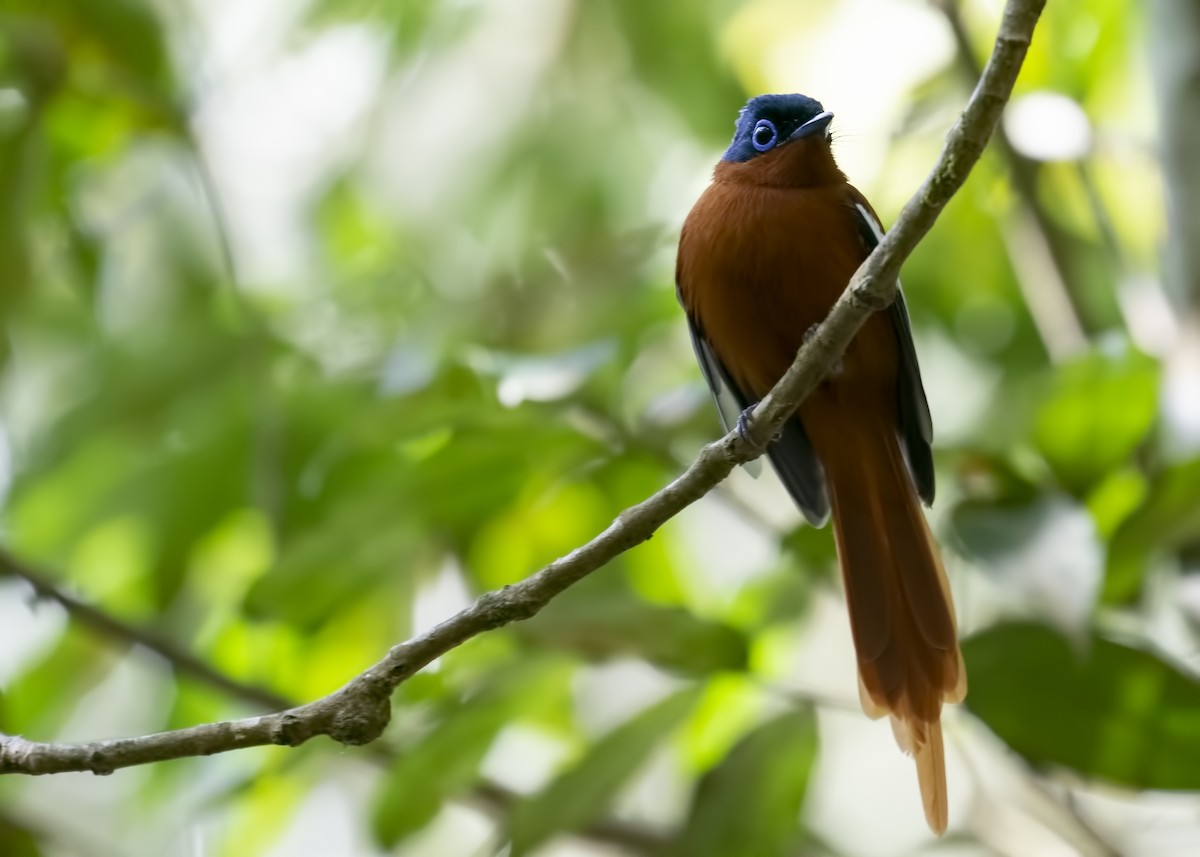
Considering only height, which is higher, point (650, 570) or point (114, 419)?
point (114, 419)

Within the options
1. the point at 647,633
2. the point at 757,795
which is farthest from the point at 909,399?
the point at 757,795

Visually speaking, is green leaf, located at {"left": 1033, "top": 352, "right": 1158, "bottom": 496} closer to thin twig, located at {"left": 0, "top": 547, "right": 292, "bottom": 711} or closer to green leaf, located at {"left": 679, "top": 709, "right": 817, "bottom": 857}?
green leaf, located at {"left": 679, "top": 709, "right": 817, "bottom": 857}

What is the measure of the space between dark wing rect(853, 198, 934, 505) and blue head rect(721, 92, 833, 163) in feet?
0.78

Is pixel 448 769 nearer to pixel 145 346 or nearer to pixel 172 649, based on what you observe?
pixel 172 649

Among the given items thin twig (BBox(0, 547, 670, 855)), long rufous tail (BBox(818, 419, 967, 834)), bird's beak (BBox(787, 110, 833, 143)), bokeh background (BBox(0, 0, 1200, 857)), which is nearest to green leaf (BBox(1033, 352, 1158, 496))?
bokeh background (BBox(0, 0, 1200, 857))

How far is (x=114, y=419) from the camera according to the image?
10.8 feet

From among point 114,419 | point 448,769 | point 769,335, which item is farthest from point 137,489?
point 769,335

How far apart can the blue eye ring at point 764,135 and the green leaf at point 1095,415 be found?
80 cm

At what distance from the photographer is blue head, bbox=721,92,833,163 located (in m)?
3.04

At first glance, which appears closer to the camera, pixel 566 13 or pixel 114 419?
pixel 114 419

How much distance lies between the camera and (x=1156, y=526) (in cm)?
249

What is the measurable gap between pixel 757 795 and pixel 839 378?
90 cm

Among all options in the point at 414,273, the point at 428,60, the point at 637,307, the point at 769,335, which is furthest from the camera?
the point at 428,60

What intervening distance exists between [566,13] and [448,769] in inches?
102
